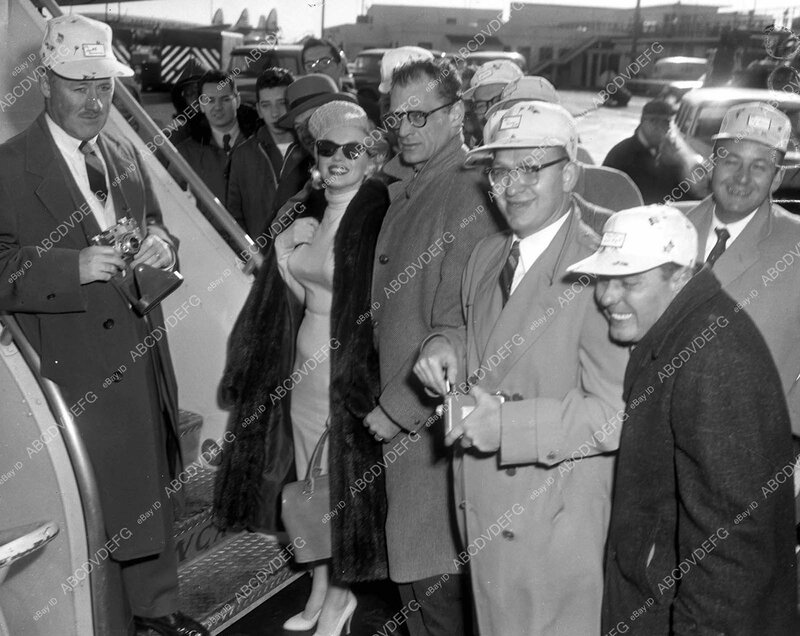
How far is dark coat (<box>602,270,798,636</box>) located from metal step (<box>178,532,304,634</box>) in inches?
79.0

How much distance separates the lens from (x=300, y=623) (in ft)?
12.9

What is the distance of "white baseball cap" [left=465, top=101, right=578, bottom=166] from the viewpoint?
2498 mm

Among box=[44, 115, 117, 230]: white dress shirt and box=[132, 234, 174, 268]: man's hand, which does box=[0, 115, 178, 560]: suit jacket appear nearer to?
box=[44, 115, 117, 230]: white dress shirt

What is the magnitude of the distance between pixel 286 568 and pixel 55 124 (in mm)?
2064

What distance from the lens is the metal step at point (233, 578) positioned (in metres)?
3.70

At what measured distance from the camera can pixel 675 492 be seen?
2074 millimetres

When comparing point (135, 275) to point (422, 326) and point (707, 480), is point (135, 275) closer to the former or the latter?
point (422, 326)

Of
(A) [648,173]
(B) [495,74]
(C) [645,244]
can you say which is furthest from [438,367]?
(A) [648,173]

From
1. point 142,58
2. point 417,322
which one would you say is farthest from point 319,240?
point 142,58

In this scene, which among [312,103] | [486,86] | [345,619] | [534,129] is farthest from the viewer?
[486,86]

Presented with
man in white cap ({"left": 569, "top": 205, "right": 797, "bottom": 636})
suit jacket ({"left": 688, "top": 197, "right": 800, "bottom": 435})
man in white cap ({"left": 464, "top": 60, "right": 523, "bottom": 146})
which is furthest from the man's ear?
man in white cap ({"left": 464, "top": 60, "right": 523, "bottom": 146})

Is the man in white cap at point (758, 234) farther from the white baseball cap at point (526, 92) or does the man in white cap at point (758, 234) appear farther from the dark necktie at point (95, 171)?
the dark necktie at point (95, 171)

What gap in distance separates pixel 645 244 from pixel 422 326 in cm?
112

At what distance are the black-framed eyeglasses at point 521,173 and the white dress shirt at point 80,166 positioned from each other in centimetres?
142
